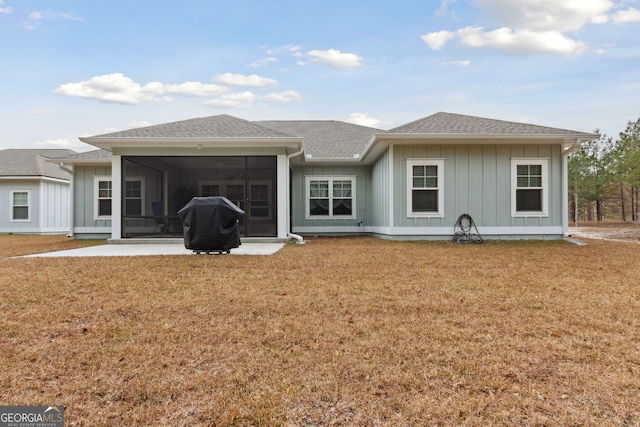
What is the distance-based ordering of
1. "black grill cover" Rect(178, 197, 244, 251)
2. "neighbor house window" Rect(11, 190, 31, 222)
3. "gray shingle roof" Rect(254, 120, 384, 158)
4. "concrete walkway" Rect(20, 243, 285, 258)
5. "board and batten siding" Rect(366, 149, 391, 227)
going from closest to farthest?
"black grill cover" Rect(178, 197, 244, 251), "concrete walkway" Rect(20, 243, 285, 258), "board and batten siding" Rect(366, 149, 391, 227), "gray shingle roof" Rect(254, 120, 384, 158), "neighbor house window" Rect(11, 190, 31, 222)

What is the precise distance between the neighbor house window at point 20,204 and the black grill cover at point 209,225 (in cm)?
1422

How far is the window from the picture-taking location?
13344mm

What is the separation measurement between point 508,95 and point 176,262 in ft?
46.7

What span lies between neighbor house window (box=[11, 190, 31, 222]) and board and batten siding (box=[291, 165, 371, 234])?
1269 centimetres

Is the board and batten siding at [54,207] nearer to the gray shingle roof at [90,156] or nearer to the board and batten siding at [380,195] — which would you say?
the gray shingle roof at [90,156]

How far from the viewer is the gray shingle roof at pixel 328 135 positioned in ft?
44.4

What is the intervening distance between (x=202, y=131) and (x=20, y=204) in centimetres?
1252

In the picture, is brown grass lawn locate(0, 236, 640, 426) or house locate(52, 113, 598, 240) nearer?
brown grass lawn locate(0, 236, 640, 426)

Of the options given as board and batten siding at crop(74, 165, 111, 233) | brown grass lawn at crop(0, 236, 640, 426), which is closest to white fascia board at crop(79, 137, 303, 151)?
board and batten siding at crop(74, 165, 111, 233)

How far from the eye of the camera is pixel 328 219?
13.3 m

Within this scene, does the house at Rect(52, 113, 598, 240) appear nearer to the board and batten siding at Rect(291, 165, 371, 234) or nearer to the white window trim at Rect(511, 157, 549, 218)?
the white window trim at Rect(511, 157, 549, 218)

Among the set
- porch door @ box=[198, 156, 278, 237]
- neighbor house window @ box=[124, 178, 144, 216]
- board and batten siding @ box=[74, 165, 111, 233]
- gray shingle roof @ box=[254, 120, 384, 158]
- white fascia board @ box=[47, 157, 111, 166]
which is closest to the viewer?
white fascia board @ box=[47, 157, 111, 166]

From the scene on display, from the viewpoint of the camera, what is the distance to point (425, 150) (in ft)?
33.2

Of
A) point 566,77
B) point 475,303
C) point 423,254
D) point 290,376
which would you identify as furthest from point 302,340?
point 566,77
